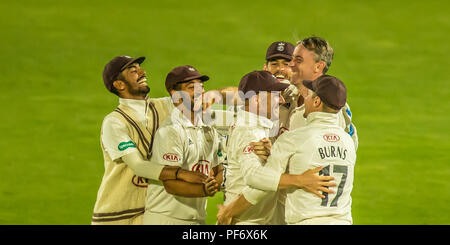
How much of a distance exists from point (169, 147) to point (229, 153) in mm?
432

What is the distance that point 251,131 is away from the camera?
537 centimetres

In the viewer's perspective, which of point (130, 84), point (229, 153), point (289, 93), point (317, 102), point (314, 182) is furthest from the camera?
point (289, 93)

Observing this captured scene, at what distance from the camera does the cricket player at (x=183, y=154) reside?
568cm

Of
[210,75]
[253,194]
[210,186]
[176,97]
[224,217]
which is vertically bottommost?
[224,217]

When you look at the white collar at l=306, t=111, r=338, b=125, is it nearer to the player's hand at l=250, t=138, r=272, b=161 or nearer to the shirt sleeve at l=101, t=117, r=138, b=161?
the player's hand at l=250, t=138, r=272, b=161

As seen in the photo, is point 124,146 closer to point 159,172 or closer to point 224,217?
point 159,172

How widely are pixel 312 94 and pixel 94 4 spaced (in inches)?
481

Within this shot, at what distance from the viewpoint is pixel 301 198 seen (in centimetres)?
516

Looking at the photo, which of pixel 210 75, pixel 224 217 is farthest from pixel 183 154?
pixel 210 75

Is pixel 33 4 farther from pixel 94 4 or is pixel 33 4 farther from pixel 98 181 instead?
pixel 98 181

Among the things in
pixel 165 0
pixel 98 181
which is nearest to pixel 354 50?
pixel 165 0

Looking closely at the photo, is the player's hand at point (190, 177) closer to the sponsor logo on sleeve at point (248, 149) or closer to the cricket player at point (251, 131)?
the cricket player at point (251, 131)

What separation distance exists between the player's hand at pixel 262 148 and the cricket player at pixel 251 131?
0.03 metres

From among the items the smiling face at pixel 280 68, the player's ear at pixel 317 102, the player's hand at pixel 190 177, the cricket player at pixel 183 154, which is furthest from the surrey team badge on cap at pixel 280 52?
the player's ear at pixel 317 102
